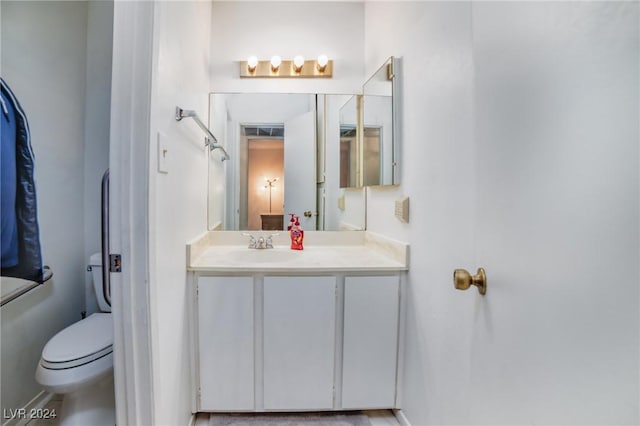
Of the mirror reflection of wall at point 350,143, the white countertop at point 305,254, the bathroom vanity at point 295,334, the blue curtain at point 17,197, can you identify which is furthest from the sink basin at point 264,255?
the blue curtain at point 17,197

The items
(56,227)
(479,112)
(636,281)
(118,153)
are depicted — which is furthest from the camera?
(56,227)

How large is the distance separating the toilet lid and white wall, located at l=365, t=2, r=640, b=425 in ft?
4.84

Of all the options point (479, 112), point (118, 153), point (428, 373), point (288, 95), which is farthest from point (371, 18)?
point (428, 373)

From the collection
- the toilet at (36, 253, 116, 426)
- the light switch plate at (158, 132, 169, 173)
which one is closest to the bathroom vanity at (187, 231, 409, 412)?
the toilet at (36, 253, 116, 426)

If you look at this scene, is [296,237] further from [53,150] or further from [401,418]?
[53,150]

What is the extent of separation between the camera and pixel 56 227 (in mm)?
1536

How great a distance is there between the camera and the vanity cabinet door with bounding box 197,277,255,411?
1306 mm

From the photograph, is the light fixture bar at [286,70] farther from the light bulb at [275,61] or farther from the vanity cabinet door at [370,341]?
the vanity cabinet door at [370,341]

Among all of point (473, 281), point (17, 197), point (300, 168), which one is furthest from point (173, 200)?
point (473, 281)

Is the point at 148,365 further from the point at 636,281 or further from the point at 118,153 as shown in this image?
the point at 636,281

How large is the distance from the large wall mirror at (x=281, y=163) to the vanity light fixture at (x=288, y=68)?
0.14 m

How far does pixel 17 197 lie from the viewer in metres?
0.97

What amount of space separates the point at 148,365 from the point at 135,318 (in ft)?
0.57

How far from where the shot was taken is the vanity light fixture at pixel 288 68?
6.13 feet
